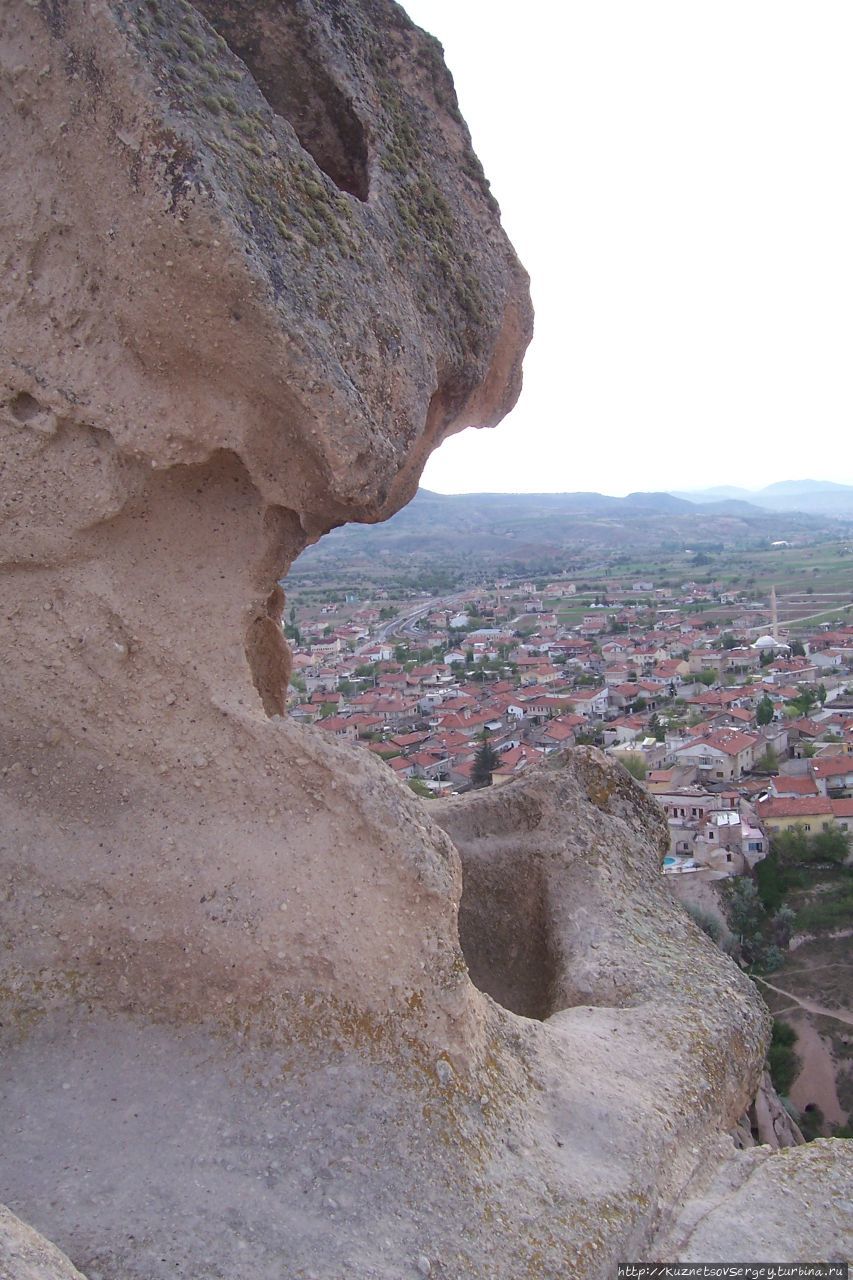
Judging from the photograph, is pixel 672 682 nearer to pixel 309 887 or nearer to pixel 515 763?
pixel 515 763

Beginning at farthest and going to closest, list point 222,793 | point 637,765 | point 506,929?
point 637,765 → point 506,929 → point 222,793

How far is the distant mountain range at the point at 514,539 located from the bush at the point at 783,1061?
9340cm

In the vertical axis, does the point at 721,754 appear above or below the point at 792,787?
above

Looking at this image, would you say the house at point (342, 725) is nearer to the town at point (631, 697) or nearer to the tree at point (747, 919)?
the town at point (631, 697)

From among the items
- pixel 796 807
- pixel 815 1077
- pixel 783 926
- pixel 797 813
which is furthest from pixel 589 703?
pixel 815 1077

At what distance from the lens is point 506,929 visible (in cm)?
595

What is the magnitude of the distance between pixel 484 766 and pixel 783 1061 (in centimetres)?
1513

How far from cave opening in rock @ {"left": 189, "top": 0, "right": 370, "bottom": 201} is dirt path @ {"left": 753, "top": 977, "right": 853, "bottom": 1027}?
1827cm

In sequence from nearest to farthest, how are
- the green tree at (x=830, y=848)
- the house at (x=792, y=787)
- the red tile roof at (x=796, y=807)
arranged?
1. the green tree at (x=830, y=848)
2. the red tile roof at (x=796, y=807)
3. the house at (x=792, y=787)

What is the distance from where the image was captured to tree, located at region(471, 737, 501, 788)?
30625mm

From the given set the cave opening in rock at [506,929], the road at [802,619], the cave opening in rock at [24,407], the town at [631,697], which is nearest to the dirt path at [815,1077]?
the town at [631,697]

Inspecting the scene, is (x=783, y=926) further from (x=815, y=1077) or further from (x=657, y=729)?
(x=657, y=729)

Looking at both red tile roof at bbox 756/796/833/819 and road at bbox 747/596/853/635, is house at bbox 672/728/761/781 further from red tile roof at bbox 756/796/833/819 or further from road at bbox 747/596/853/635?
road at bbox 747/596/853/635

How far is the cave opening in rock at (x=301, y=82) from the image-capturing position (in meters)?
4.50
